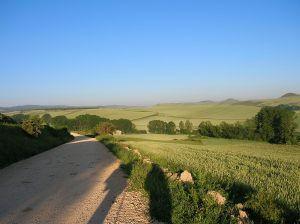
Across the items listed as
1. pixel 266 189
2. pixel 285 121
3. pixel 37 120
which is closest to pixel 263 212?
pixel 266 189

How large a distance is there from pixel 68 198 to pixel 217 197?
4.99 metres

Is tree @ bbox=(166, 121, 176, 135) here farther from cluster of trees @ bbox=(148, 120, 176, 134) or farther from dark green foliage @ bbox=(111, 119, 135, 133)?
Answer: dark green foliage @ bbox=(111, 119, 135, 133)

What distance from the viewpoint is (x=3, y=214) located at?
29.0 feet

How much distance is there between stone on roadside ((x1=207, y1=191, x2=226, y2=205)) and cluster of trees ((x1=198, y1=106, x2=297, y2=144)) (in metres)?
62.4

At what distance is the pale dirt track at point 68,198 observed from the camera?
8.54 m

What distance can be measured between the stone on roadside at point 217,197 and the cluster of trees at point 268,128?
62.4 meters

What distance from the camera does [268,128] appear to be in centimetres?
7212

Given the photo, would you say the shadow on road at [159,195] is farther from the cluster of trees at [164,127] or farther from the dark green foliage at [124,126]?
the dark green foliage at [124,126]

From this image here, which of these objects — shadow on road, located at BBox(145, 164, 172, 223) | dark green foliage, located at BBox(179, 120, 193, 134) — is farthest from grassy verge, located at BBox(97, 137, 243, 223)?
dark green foliage, located at BBox(179, 120, 193, 134)

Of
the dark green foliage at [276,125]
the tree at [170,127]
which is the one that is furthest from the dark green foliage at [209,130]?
the tree at [170,127]

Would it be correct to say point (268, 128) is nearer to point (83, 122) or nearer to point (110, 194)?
point (110, 194)

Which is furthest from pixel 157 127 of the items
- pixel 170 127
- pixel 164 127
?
pixel 170 127

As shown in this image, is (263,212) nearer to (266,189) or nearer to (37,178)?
(266,189)

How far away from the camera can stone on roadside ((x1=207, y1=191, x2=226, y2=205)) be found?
26.7 ft
